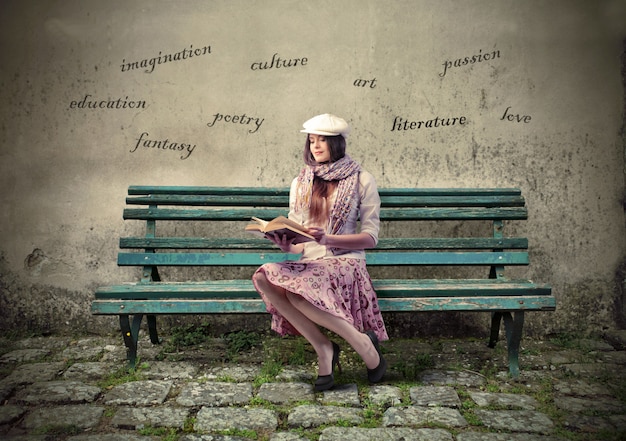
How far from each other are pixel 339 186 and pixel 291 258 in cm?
85

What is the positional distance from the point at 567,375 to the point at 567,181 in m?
1.58

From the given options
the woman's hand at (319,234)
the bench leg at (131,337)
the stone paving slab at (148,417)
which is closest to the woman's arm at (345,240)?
the woman's hand at (319,234)

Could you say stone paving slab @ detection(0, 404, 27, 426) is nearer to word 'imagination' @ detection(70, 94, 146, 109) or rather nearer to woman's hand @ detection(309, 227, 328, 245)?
woman's hand @ detection(309, 227, 328, 245)

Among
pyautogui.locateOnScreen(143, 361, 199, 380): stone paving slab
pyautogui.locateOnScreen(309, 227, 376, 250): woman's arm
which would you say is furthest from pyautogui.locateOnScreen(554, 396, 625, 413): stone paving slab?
pyautogui.locateOnScreen(143, 361, 199, 380): stone paving slab

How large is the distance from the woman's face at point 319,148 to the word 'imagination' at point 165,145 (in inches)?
59.0

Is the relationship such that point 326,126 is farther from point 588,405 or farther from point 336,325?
point 588,405

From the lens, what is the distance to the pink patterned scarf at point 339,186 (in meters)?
3.38

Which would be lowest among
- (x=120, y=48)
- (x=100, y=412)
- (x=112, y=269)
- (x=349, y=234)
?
(x=100, y=412)

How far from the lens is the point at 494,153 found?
178 inches

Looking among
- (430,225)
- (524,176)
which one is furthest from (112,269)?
(524,176)

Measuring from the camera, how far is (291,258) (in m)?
4.06

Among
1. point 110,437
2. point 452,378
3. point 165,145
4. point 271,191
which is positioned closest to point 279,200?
point 271,191

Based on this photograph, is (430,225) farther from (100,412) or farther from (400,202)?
(100,412)

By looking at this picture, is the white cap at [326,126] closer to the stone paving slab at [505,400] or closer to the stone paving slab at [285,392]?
the stone paving slab at [285,392]
